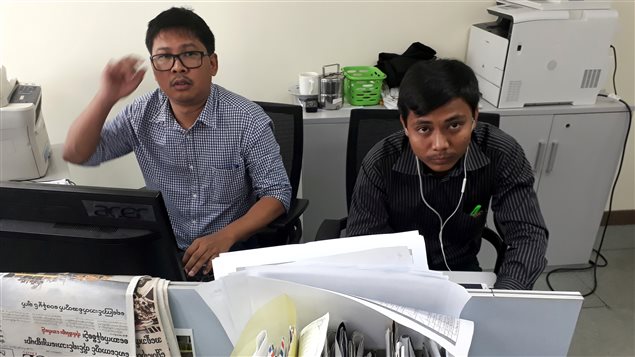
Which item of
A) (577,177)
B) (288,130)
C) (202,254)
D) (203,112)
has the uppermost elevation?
(203,112)

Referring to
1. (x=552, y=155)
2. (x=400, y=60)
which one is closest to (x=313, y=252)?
(x=400, y=60)

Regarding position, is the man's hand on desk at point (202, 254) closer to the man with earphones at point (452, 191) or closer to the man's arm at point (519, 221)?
the man with earphones at point (452, 191)

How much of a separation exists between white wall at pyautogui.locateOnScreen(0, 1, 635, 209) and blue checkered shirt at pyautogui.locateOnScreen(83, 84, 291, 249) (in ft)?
3.01

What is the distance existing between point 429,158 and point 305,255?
22.6 inches

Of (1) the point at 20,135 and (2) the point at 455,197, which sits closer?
(2) the point at 455,197

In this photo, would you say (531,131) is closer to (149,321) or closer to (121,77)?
(121,77)

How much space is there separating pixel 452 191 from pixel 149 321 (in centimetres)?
91

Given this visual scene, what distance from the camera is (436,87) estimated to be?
1052 millimetres

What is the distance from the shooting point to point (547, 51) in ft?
6.63

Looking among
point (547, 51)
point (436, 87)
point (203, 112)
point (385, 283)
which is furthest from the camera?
point (547, 51)

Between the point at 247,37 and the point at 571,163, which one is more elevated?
the point at 247,37

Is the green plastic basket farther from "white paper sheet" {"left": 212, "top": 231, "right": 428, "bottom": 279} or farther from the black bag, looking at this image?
"white paper sheet" {"left": 212, "top": 231, "right": 428, "bottom": 279}

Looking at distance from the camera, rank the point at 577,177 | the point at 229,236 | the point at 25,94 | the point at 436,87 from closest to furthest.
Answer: the point at 436,87 → the point at 229,236 → the point at 25,94 → the point at 577,177

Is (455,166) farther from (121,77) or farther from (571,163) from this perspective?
(571,163)
